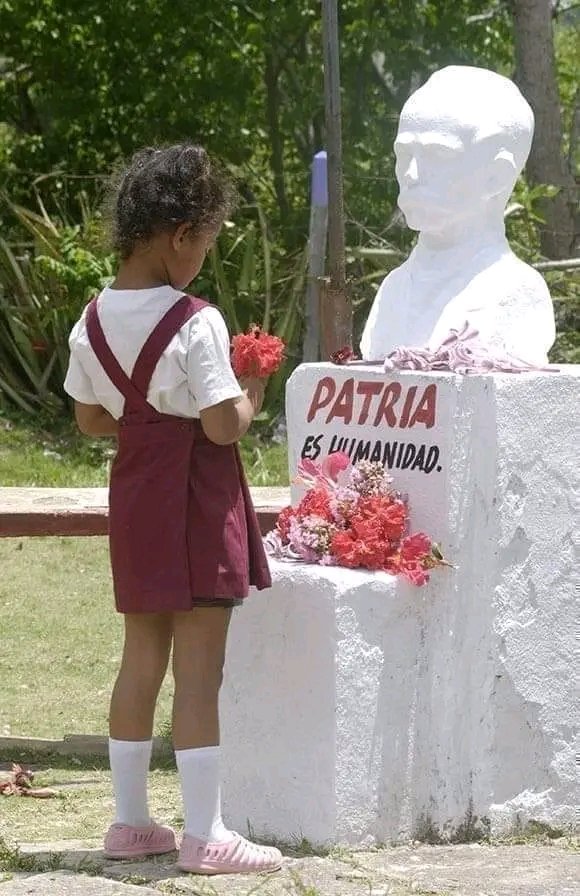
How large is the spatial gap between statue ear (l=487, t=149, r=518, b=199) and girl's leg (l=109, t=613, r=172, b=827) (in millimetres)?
1450

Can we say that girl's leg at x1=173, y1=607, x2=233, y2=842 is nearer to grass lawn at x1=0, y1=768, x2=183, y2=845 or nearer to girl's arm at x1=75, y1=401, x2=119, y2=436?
girl's arm at x1=75, y1=401, x2=119, y2=436

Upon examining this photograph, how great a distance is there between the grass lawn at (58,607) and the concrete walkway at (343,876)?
2.08 m

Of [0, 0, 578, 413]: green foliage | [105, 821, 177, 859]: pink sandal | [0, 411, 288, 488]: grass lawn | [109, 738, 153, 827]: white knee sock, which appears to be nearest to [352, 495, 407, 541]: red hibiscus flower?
[109, 738, 153, 827]: white knee sock

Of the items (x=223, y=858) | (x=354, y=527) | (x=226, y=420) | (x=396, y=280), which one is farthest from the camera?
(x=396, y=280)

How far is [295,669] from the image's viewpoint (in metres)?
3.80

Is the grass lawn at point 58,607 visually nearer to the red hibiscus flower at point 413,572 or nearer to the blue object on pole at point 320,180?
the blue object on pole at point 320,180

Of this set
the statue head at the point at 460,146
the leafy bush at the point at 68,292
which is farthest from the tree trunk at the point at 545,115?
the statue head at the point at 460,146

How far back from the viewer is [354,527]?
12.6 ft

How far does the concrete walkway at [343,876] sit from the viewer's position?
342 cm

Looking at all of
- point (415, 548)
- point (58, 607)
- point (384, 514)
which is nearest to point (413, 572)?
point (415, 548)

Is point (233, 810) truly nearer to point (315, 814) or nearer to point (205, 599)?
point (315, 814)

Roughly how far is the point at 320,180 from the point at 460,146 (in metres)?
4.39

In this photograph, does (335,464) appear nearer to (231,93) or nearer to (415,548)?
(415,548)

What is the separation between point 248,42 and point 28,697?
243 inches
